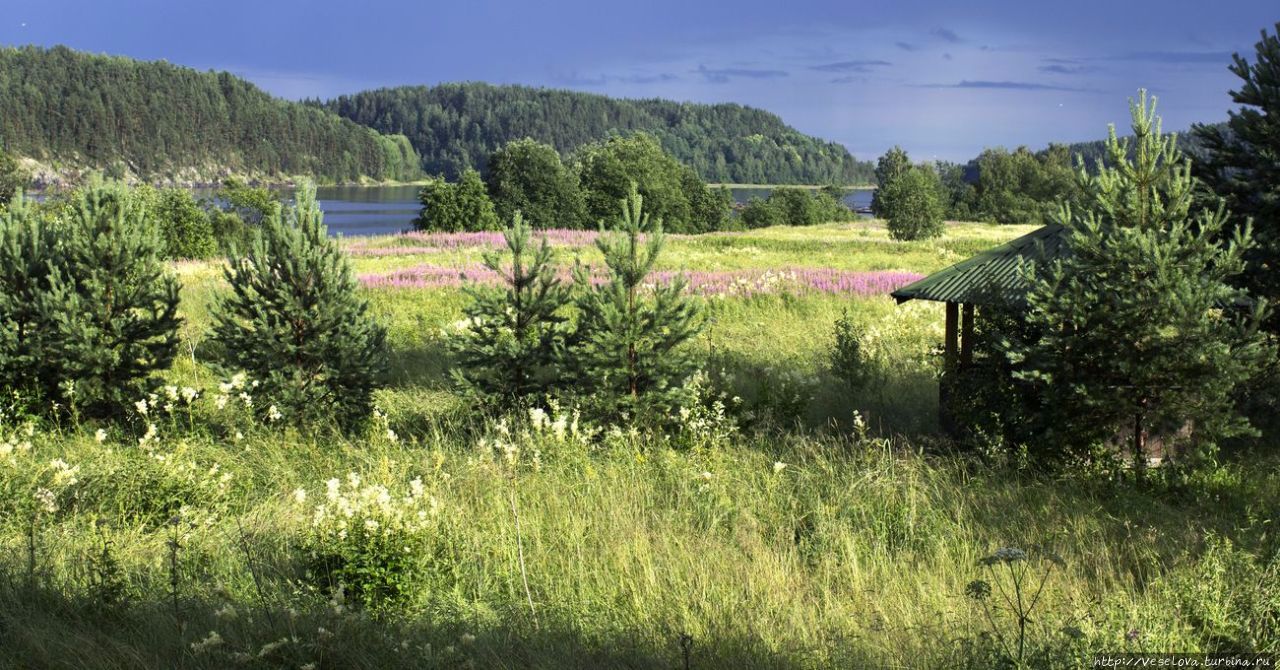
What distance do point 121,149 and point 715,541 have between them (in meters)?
229

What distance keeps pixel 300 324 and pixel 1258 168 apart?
32.7 ft

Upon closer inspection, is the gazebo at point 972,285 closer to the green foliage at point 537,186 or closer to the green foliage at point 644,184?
the green foliage at point 537,186

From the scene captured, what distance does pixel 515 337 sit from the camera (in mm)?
9273

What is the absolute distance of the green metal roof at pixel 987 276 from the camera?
8.80 meters

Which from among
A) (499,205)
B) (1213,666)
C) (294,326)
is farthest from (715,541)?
(499,205)

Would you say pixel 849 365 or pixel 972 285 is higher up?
pixel 972 285

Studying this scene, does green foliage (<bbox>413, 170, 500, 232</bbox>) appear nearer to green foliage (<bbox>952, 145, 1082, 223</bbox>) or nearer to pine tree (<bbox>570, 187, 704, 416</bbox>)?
pine tree (<bbox>570, 187, 704, 416</bbox>)

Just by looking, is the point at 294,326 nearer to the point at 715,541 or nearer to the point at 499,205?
the point at 715,541

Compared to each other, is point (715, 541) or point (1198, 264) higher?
point (1198, 264)

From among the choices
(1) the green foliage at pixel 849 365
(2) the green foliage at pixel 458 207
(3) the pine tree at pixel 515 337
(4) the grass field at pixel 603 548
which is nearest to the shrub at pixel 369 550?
(4) the grass field at pixel 603 548

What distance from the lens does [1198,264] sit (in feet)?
23.3

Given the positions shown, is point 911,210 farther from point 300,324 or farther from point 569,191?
point 569,191

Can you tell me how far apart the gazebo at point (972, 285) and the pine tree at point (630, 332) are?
275 cm

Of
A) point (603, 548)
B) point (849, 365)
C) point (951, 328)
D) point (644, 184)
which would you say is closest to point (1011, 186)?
point (644, 184)
